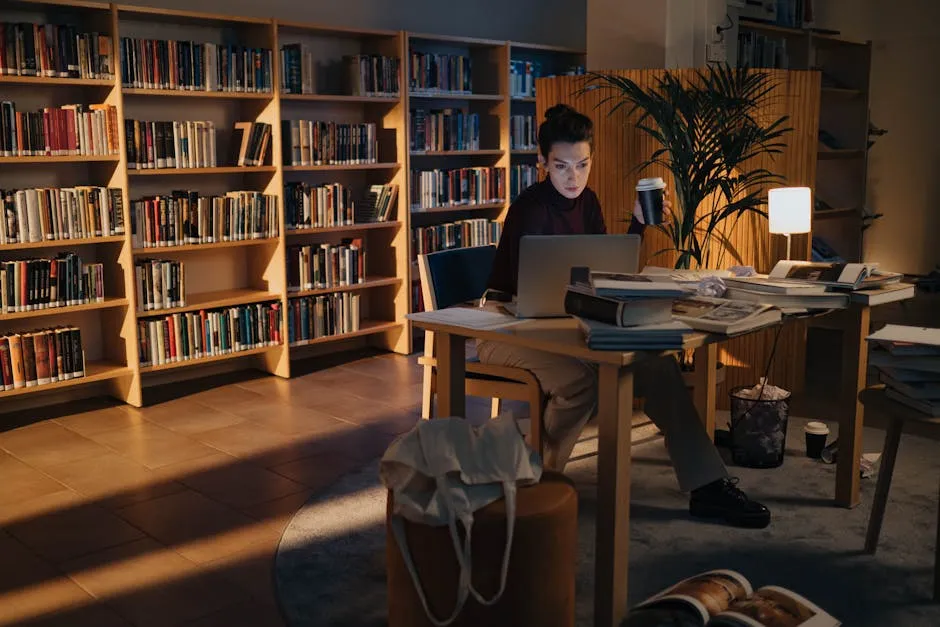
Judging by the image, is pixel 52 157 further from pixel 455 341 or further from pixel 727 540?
pixel 727 540

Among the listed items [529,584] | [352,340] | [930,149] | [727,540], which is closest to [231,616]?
[529,584]

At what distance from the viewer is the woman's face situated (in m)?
3.50

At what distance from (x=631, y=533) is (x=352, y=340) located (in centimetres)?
339

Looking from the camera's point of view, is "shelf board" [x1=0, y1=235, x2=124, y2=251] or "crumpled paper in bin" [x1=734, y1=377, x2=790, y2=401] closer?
"crumpled paper in bin" [x1=734, y1=377, x2=790, y2=401]

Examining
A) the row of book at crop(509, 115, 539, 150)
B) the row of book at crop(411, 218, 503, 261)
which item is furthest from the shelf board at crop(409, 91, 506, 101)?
the row of book at crop(411, 218, 503, 261)

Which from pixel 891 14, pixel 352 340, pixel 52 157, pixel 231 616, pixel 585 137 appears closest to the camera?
pixel 231 616

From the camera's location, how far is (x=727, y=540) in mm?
3160

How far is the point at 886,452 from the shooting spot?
295 cm

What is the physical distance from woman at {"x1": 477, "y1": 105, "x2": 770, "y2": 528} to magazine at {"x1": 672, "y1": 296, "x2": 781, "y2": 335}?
0.87 feet

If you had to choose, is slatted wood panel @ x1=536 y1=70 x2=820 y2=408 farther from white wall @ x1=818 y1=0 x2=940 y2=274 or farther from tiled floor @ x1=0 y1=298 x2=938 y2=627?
white wall @ x1=818 y1=0 x2=940 y2=274

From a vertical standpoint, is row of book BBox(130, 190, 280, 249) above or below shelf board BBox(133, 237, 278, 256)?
above

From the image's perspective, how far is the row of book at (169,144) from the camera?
4.83 m

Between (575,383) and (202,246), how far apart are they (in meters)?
2.68

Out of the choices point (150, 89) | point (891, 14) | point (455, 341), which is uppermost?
point (891, 14)
